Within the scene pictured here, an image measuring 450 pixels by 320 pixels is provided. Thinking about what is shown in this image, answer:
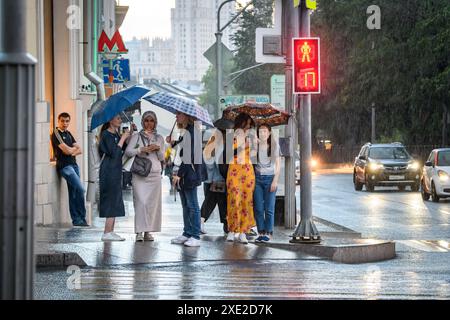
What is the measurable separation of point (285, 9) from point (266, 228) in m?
4.08

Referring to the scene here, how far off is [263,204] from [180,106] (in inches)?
84.7

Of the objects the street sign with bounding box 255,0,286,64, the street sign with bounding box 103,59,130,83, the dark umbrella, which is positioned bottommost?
the dark umbrella

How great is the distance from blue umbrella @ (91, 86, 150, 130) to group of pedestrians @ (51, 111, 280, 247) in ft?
0.46

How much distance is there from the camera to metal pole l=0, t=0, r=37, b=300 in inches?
201

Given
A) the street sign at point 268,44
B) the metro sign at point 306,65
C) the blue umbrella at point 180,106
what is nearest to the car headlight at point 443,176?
the street sign at point 268,44

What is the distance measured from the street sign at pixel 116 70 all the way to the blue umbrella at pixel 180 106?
1352 cm

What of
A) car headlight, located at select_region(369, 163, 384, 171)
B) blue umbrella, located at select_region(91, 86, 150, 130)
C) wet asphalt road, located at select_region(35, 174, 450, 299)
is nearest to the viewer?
wet asphalt road, located at select_region(35, 174, 450, 299)

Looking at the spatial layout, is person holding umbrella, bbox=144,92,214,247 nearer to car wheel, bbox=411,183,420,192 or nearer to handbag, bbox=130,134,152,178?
handbag, bbox=130,134,152,178

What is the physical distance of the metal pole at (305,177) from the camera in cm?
1470

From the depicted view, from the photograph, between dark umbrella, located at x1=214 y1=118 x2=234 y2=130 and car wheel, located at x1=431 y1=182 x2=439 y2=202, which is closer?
dark umbrella, located at x1=214 y1=118 x2=234 y2=130

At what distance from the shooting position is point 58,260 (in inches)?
471

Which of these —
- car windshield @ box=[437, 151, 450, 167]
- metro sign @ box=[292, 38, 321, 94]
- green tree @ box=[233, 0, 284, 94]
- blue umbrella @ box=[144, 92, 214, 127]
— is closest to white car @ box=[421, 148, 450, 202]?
car windshield @ box=[437, 151, 450, 167]

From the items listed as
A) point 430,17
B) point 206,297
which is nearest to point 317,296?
point 206,297

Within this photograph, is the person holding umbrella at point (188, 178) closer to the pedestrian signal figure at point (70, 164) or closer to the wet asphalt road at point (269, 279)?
the wet asphalt road at point (269, 279)
